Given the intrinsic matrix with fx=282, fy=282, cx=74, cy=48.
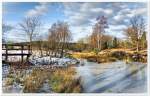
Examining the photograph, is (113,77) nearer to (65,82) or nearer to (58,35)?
(65,82)

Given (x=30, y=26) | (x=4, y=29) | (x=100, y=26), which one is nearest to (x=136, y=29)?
(x=100, y=26)

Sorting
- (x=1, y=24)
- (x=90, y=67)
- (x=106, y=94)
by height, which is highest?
(x=1, y=24)

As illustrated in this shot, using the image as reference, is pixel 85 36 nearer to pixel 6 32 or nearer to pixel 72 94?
pixel 72 94

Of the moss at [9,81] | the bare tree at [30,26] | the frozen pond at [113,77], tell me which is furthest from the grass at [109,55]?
the moss at [9,81]

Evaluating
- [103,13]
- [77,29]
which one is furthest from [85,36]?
[103,13]

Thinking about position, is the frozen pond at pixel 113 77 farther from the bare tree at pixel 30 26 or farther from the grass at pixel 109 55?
the bare tree at pixel 30 26

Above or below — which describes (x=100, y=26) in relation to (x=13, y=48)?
above
